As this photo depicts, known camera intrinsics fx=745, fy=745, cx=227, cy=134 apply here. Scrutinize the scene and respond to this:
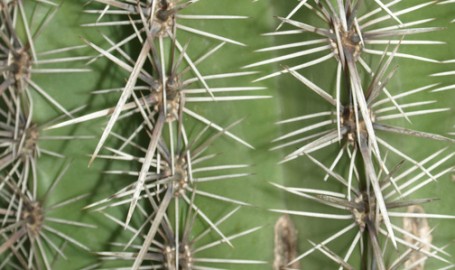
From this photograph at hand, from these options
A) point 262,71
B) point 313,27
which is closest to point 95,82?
point 262,71

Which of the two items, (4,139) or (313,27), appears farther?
(4,139)

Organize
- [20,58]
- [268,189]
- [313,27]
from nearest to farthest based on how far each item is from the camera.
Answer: [313,27] < [268,189] < [20,58]

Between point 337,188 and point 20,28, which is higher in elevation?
point 20,28

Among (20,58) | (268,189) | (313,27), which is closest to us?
(313,27)

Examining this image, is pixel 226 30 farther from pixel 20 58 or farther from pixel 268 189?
pixel 20 58

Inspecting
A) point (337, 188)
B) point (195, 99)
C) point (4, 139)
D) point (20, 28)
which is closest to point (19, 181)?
point (4, 139)

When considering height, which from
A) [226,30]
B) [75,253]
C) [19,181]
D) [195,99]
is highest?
[226,30]

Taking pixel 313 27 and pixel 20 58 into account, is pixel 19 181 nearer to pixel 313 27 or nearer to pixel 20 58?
pixel 20 58
